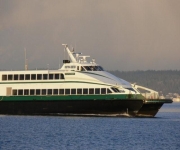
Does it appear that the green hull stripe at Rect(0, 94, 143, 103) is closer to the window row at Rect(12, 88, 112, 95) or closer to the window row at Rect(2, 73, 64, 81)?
the window row at Rect(12, 88, 112, 95)

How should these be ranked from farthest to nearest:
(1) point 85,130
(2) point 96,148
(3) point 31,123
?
(3) point 31,123, (1) point 85,130, (2) point 96,148

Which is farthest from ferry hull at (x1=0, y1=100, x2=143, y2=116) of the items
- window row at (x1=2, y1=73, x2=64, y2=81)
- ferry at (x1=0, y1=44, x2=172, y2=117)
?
window row at (x1=2, y1=73, x2=64, y2=81)

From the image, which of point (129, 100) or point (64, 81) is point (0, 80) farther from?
point (129, 100)

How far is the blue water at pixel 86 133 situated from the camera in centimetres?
4591

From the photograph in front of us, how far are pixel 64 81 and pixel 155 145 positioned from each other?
75.5 feet

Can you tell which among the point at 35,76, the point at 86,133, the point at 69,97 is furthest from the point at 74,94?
the point at 86,133

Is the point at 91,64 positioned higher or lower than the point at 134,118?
higher

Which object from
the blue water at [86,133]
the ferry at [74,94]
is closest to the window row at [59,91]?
the ferry at [74,94]

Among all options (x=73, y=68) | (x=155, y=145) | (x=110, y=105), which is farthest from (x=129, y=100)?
(x=155, y=145)

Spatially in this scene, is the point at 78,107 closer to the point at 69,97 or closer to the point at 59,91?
the point at 69,97

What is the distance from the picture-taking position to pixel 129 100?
2630 inches

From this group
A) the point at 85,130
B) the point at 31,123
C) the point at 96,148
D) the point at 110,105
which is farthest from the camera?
the point at 110,105

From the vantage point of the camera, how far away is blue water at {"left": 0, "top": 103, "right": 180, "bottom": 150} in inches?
1807

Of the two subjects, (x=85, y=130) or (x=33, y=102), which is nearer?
(x=85, y=130)
